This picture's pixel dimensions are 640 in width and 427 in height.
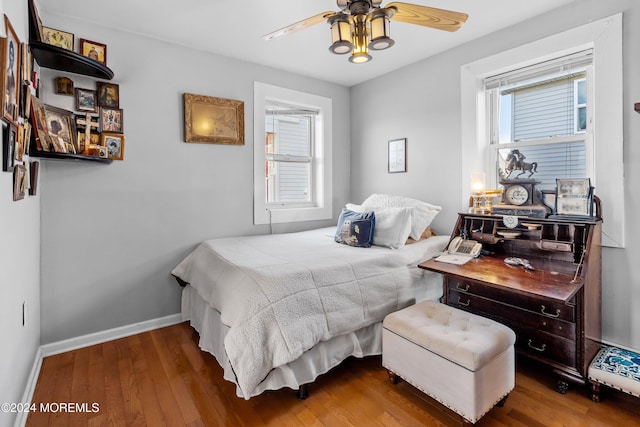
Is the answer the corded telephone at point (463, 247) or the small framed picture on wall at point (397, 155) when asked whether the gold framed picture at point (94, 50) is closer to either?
the small framed picture on wall at point (397, 155)

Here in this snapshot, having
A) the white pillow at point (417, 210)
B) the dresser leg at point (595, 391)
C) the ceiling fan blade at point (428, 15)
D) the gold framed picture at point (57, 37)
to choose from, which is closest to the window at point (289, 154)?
the white pillow at point (417, 210)

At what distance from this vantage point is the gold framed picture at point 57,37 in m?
2.28

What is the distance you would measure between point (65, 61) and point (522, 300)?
3.41m

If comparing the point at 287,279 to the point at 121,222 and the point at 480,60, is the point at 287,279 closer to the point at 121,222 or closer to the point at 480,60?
the point at 121,222

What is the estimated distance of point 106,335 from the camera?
8.68 feet

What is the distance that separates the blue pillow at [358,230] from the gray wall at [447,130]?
0.87 meters

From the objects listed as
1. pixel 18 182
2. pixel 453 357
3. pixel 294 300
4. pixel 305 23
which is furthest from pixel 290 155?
pixel 453 357

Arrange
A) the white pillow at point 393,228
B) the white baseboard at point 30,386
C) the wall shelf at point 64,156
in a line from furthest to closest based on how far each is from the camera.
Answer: the white pillow at point 393,228
the wall shelf at point 64,156
the white baseboard at point 30,386

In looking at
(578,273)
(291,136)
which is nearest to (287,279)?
(578,273)

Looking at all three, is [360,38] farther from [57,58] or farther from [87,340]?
[87,340]

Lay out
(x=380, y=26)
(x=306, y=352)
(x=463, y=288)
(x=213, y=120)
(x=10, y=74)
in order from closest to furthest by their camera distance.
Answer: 1. (x=10, y=74)
2. (x=380, y=26)
3. (x=306, y=352)
4. (x=463, y=288)
5. (x=213, y=120)

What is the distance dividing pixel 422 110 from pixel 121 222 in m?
3.00

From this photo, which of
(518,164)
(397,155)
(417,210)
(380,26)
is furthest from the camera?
(397,155)

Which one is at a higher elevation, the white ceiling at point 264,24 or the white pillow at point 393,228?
the white ceiling at point 264,24
